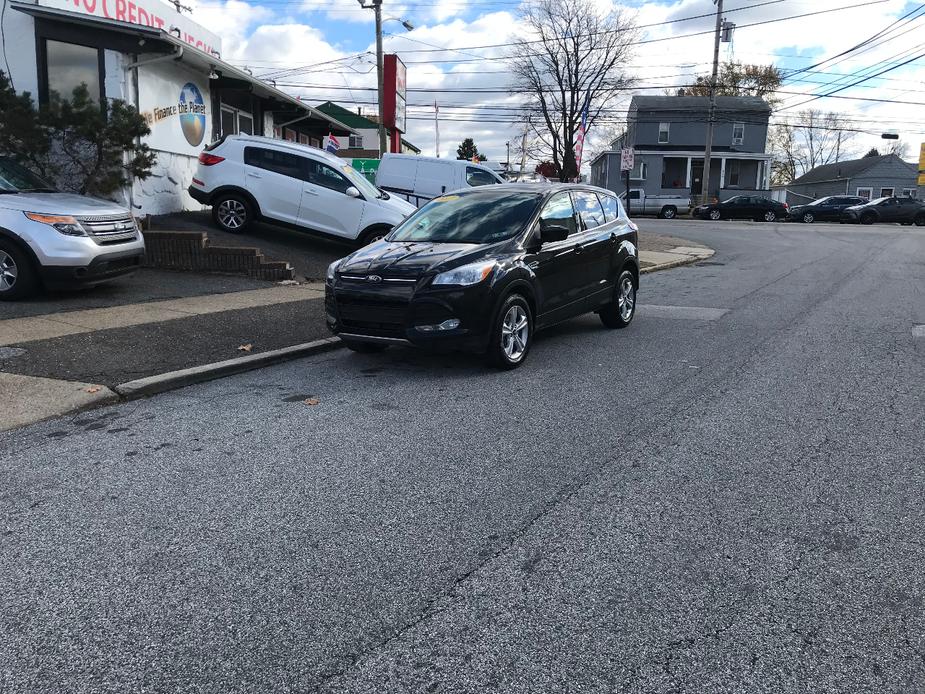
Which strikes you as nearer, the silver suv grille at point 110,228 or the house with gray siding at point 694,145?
the silver suv grille at point 110,228

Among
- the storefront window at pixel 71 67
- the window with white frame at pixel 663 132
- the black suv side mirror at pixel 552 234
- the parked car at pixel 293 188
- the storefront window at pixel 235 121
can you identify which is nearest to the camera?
the black suv side mirror at pixel 552 234

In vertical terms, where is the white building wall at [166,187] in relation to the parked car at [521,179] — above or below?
below

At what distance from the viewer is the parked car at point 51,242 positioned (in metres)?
9.18

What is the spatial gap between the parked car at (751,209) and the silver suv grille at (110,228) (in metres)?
36.7

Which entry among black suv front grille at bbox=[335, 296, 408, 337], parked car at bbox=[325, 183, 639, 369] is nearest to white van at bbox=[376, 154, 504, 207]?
parked car at bbox=[325, 183, 639, 369]

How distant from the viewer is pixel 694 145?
189ft

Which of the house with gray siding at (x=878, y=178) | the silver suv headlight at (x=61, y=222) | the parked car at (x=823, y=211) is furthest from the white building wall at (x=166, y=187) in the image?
the house with gray siding at (x=878, y=178)

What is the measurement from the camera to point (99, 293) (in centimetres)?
1046

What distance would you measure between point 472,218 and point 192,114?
1092 cm

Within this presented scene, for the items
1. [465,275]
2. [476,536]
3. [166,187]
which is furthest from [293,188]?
[476,536]

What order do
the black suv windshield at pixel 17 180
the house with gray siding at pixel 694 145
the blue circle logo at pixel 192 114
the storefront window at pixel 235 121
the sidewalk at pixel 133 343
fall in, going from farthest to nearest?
the house with gray siding at pixel 694 145
the storefront window at pixel 235 121
the blue circle logo at pixel 192 114
the black suv windshield at pixel 17 180
the sidewalk at pixel 133 343

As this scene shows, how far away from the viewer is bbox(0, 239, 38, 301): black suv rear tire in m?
9.25

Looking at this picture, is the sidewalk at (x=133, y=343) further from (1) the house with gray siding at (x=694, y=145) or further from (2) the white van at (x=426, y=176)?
(1) the house with gray siding at (x=694, y=145)

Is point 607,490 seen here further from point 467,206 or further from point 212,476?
point 467,206
